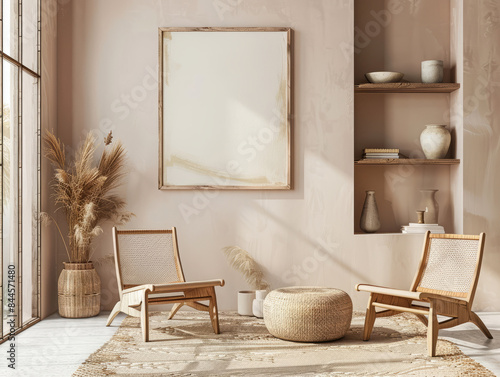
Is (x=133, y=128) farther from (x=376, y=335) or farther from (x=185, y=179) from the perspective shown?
(x=376, y=335)

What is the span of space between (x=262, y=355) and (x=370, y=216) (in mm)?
2330

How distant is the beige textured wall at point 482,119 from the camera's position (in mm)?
5473

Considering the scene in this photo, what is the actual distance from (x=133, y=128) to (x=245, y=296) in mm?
1988

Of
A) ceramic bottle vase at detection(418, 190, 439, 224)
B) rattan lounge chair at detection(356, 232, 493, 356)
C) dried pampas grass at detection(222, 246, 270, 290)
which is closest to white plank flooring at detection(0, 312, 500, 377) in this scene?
rattan lounge chair at detection(356, 232, 493, 356)

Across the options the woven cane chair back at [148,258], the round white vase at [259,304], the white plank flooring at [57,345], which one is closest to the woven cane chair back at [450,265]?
the round white vase at [259,304]

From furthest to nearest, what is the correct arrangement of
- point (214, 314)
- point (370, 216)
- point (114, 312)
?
point (370, 216) → point (114, 312) → point (214, 314)

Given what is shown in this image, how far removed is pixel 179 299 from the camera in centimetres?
438

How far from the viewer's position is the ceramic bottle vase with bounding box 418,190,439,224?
5695mm

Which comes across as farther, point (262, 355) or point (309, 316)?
point (309, 316)

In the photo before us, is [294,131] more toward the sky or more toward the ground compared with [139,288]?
more toward the sky

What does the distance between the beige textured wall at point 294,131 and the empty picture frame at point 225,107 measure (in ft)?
0.38

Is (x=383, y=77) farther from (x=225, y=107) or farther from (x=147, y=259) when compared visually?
(x=147, y=259)

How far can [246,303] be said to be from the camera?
5137 mm

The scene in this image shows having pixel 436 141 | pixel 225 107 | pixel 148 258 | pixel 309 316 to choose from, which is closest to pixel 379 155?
pixel 436 141
